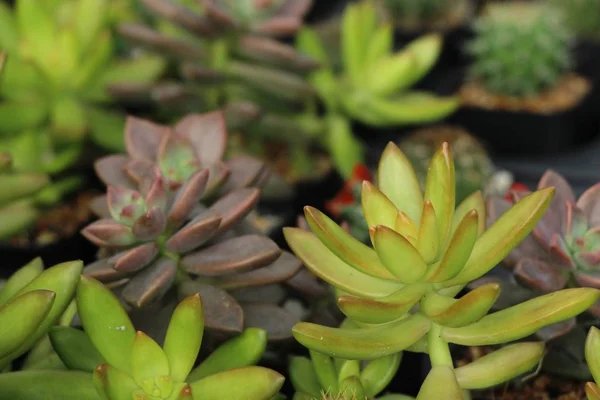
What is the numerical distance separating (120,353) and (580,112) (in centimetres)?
142

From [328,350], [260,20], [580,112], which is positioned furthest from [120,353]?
[580,112]

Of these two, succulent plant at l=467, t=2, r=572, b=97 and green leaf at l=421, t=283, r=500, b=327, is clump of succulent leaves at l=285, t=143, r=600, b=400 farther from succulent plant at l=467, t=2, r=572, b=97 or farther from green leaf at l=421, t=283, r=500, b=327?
succulent plant at l=467, t=2, r=572, b=97

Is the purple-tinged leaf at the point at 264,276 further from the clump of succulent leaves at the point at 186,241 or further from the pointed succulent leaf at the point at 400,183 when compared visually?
the pointed succulent leaf at the point at 400,183

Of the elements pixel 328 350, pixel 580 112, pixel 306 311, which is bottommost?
pixel 580 112

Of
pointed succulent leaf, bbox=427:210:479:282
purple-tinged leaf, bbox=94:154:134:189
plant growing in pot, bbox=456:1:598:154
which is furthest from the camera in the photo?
plant growing in pot, bbox=456:1:598:154

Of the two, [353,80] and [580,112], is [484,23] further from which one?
[353,80]

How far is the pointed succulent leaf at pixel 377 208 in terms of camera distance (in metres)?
0.67

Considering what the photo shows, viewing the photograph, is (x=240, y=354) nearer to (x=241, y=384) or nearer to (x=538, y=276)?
(x=241, y=384)

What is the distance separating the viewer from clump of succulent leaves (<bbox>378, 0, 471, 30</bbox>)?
6.98 ft

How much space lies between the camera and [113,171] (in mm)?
856

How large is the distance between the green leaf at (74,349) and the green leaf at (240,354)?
0.10 m

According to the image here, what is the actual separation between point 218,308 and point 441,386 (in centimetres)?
23

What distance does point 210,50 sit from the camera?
1.31 meters

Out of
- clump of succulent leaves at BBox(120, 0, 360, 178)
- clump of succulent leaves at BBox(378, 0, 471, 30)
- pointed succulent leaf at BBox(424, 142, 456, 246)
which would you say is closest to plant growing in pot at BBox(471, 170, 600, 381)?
pointed succulent leaf at BBox(424, 142, 456, 246)
